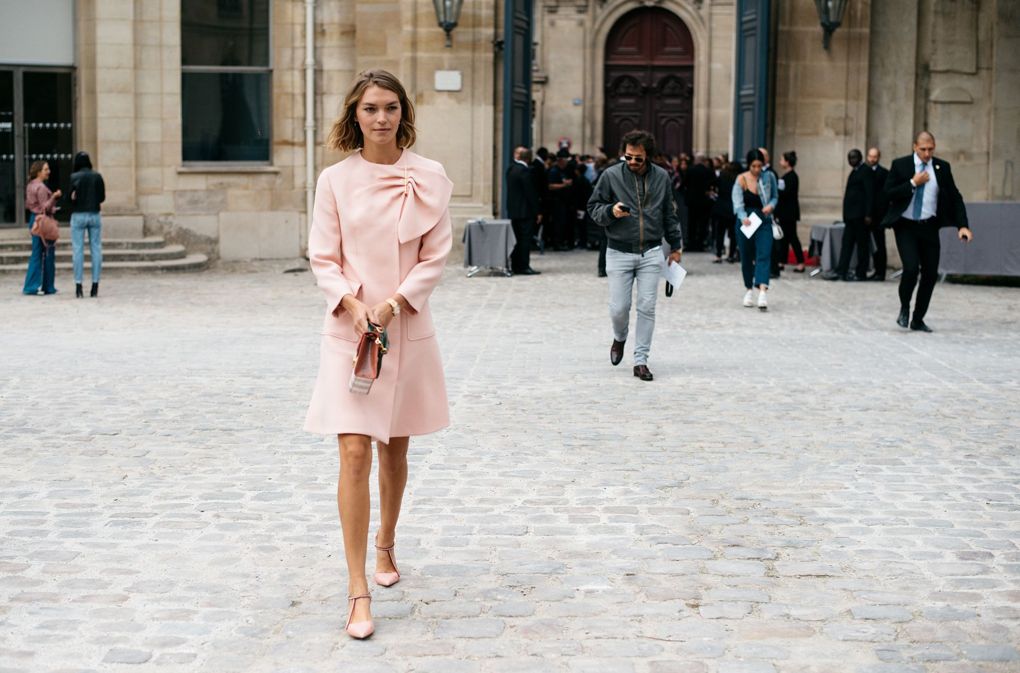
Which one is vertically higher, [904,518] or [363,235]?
[363,235]

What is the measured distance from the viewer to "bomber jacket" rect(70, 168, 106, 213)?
17766mm

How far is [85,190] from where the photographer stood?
701 inches

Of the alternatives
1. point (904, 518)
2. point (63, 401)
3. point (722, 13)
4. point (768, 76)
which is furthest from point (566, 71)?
point (904, 518)

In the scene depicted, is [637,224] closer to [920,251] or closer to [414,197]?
[920,251]

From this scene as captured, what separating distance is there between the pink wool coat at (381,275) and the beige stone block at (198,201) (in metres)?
17.7

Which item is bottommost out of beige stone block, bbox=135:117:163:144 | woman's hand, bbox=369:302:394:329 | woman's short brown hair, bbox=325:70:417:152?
woman's hand, bbox=369:302:394:329

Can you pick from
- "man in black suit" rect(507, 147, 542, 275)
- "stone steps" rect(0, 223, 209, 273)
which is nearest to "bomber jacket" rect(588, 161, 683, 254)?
"man in black suit" rect(507, 147, 542, 275)

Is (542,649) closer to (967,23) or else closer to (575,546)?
(575,546)

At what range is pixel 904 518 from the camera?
21.9 ft

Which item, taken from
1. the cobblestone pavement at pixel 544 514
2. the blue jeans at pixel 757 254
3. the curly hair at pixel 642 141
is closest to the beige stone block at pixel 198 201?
the blue jeans at pixel 757 254

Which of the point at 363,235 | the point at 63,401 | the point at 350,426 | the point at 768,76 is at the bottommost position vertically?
the point at 63,401

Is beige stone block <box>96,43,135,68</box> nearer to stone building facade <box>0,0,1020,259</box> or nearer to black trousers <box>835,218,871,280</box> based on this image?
stone building facade <box>0,0,1020,259</box>

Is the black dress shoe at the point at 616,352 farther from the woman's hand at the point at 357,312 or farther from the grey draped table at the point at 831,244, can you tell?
the grey draped table at the point at 831,244

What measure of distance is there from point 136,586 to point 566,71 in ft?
105
